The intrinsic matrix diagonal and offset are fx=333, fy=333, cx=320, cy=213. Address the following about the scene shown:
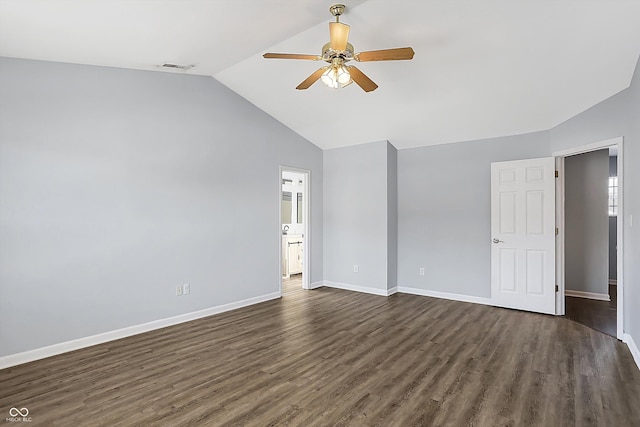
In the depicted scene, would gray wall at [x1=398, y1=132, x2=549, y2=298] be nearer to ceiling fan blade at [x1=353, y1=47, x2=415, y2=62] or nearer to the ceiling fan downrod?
ceiling fan blade at [x1=353, y1=47, x2=415, y2=62]

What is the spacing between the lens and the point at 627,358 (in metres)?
3.11

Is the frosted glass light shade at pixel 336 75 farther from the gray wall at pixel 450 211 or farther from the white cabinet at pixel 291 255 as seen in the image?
the white cabinet at pixel 291 255

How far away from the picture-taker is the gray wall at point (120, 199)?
10.1 feet

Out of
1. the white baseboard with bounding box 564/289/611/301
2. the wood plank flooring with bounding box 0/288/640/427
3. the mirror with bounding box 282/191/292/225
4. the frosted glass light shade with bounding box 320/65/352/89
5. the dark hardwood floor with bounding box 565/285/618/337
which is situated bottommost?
the wood plank flooring with bounding box 0/288/640/427

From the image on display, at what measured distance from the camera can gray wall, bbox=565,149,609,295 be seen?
5.30 m

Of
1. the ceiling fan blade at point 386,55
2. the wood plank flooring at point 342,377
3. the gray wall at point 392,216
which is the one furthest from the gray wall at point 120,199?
the ceiling fan blade at point 386,55

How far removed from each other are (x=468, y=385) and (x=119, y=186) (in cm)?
392

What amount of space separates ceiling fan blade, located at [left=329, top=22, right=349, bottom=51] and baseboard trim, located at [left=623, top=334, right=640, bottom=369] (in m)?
3.70

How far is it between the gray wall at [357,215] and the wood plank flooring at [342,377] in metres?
1.58

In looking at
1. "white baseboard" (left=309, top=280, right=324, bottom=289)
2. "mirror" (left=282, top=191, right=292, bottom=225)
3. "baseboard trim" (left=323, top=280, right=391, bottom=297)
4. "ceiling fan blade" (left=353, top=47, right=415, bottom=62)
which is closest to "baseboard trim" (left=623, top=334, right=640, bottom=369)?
"baseboard trim" (left=323, top=280, right=391, bottom=297)

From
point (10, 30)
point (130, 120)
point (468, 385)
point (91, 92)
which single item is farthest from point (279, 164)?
Answer: point (468, 385)

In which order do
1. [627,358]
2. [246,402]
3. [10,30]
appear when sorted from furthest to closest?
[627,358], [10,30], [246,402]

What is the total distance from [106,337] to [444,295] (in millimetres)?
4656

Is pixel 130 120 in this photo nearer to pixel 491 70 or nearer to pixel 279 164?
pixel 279 164
